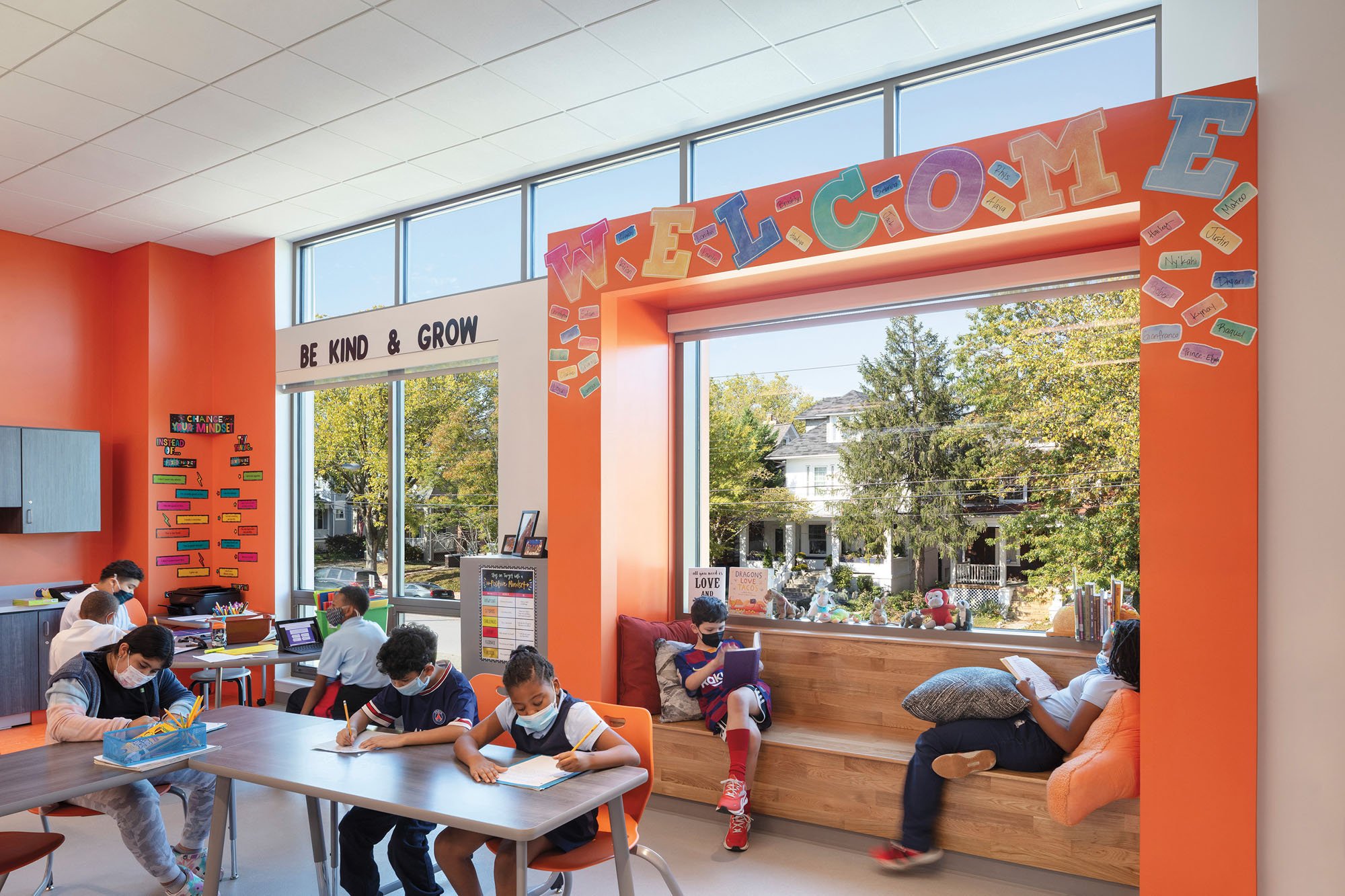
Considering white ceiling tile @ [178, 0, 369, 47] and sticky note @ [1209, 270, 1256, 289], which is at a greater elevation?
white ceiling tile @ [178, 0, 369, 47]

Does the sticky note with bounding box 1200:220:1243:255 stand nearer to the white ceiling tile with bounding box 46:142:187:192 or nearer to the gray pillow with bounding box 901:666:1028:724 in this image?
the gray pillow with bounding box 901:666:1028:724

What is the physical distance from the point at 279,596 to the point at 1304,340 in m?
7.04

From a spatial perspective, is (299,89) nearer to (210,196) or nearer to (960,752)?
(210,196)

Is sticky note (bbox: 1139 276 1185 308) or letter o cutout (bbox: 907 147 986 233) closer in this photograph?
sticky note (bbox: 1139 276 1185 308)

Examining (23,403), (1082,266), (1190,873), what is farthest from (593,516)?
(23,403)

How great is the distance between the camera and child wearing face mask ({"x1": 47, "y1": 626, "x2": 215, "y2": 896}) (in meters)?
3.19

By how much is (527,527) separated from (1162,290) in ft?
12.3

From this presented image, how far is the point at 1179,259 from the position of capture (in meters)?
3.17

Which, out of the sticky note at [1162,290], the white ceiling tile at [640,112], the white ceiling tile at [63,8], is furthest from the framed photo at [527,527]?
the sticky note at [1162,290]

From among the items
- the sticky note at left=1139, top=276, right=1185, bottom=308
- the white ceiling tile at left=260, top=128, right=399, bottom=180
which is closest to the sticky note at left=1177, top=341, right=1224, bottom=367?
the sticky note at left=1139, top=276, right=1185, bottom=308

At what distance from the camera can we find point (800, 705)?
4688 mm

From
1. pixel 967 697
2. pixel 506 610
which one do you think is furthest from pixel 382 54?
pixel 967 697

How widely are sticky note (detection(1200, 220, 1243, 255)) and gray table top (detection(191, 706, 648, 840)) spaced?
106 inches

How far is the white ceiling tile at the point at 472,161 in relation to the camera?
5.37 metres
